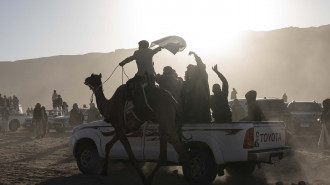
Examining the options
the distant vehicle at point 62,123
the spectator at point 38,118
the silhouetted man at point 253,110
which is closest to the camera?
the silhouetted man at point 253,110

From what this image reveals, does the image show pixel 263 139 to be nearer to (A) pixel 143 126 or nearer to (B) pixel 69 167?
(A) pixel 143 126

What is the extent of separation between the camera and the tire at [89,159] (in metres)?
11.0

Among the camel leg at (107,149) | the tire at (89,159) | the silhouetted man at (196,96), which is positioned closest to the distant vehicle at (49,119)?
the tire at (89,159)

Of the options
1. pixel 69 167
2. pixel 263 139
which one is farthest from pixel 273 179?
pixel 69 167

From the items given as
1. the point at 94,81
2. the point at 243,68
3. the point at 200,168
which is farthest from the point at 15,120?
the point at 243,68

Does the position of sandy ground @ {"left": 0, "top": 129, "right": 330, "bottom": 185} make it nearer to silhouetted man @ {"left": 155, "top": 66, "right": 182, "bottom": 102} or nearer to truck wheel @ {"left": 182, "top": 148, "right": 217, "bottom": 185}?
truck wheel @ {"left": 182, "top": 148, "right": 217, "bottom": 185}

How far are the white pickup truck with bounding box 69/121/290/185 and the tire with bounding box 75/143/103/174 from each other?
4 cm

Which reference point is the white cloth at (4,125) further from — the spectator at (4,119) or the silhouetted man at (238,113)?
the silhouetted man at (238,113)

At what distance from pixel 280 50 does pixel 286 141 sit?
383ft

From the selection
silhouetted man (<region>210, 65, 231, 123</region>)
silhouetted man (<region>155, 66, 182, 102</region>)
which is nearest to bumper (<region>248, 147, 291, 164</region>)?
silhouetted man (<region>210, 65, 231, 123</region>)

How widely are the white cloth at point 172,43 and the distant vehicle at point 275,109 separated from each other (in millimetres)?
11662

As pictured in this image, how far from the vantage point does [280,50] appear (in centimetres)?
12350

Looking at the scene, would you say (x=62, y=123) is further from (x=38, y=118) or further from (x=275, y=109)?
(x=275, y=109)

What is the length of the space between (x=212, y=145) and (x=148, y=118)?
1.41 meters
